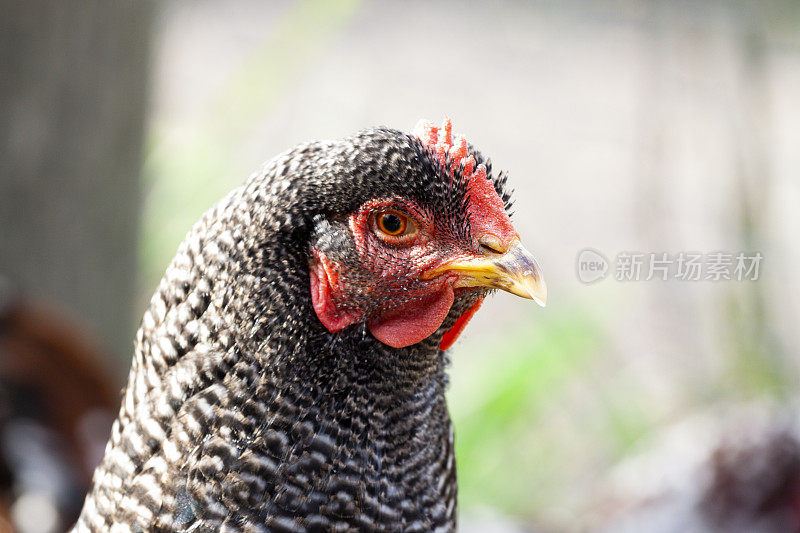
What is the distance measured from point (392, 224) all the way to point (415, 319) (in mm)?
181

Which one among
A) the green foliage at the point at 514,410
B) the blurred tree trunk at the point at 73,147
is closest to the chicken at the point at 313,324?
the blurred tree trunk at the point at 73,147

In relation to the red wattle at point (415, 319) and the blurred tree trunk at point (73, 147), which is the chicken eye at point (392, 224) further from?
the blurred tree trunk at point (73, 147)

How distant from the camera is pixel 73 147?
146 inches

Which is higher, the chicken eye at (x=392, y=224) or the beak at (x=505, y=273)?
the chicken eye at (x=392, y=224)

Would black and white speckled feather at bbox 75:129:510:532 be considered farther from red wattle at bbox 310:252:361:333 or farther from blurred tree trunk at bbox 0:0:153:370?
blurred tree trunk at bbox 0:0:153:370

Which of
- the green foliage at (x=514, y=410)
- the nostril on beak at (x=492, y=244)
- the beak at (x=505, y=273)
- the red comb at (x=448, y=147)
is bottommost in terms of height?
the green foliage at (x=514, y=410)

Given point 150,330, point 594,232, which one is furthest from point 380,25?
point 150,330

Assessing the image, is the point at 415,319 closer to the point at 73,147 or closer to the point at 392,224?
the point at 392,224

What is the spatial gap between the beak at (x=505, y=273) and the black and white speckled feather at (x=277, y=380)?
0.08 metres

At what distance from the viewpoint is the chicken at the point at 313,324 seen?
4.54 feet

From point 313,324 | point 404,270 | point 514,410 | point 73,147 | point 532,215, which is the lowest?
point 514,410

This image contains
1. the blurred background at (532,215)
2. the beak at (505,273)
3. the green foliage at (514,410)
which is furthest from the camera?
the green foliage at (514,410)

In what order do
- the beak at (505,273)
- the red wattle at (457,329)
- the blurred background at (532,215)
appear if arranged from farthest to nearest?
the blurred background at (532,215) < the red wattle at (457,329) < the beak at (505,273)

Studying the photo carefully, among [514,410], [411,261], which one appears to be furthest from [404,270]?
[514,410]
